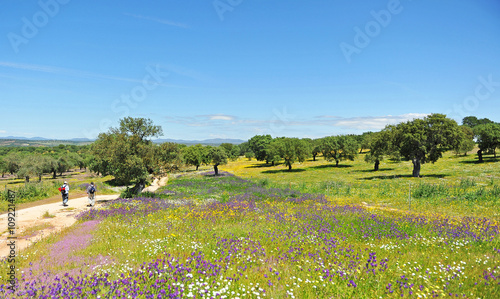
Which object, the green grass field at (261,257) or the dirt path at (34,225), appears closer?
the green grass field at (261,257)

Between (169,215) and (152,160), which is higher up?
(152,160)

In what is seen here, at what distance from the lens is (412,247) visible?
31.9 feet

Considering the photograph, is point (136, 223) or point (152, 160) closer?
point (136, 223)

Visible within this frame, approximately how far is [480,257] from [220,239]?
31.3 feet

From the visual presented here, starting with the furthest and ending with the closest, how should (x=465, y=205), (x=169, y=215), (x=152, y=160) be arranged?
1. (x=152, y=160)
2. (x=465, y=205)
3. (x=169, y=215)

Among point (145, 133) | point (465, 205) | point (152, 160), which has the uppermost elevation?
point (145, 133)

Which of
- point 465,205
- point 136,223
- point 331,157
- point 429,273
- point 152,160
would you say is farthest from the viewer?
point 331,157

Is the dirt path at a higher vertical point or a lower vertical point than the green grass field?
lower

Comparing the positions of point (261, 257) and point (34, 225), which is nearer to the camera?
point (261, 257)

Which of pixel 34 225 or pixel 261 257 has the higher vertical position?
pixel 261 257

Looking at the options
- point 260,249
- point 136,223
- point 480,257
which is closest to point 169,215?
point 136,223

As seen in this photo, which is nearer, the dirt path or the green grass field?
the green grass field

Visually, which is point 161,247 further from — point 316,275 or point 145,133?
point 145,133

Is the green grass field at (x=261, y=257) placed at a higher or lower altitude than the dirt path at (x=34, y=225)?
higher
